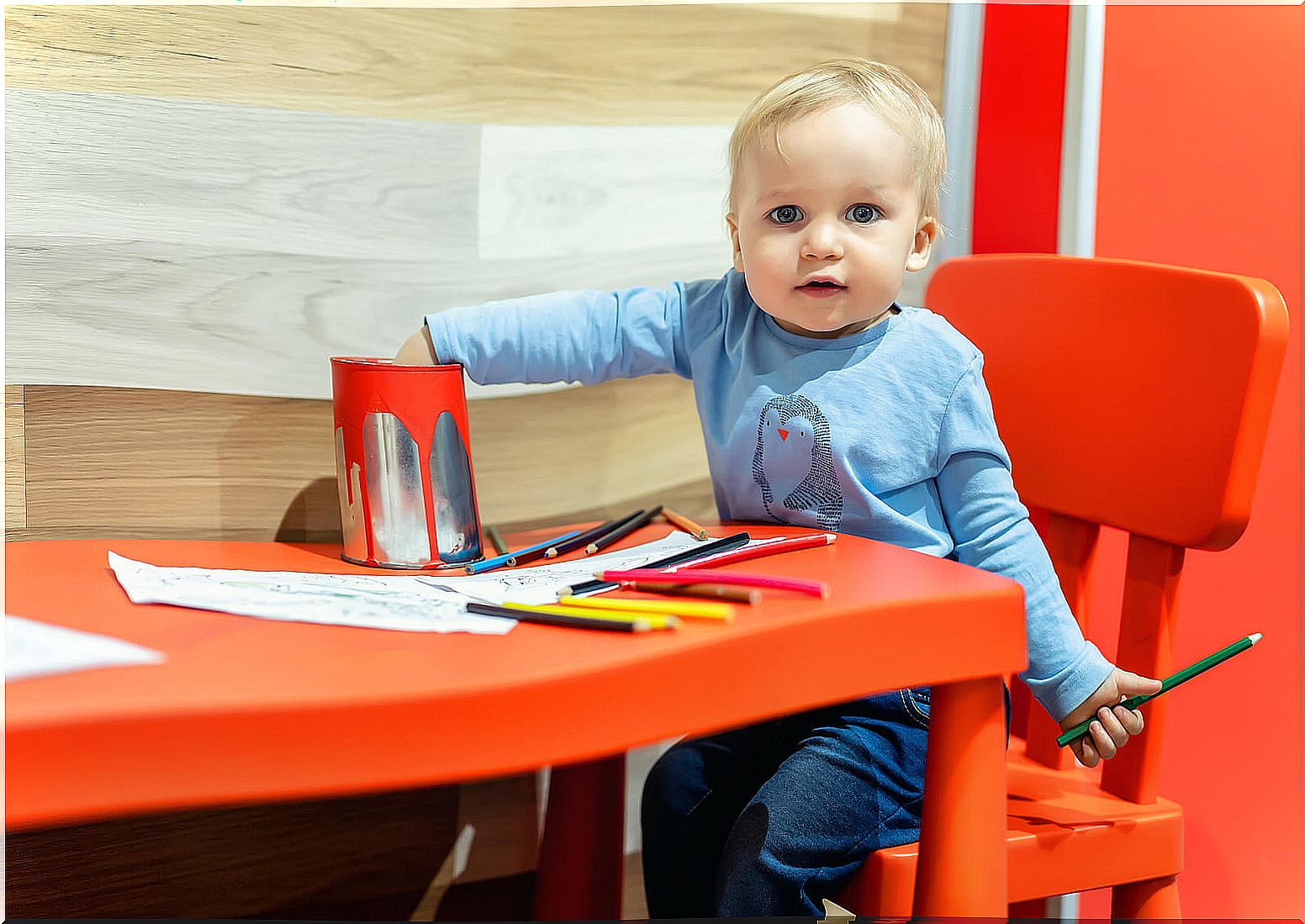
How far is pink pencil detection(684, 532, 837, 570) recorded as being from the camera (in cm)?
62

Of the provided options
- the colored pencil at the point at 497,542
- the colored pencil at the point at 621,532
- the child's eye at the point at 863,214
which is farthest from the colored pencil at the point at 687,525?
the child's eye at the point at 863,214

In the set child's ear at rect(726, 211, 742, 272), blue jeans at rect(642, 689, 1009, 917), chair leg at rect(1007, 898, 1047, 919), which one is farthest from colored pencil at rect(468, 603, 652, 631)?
chair leg at rect(1007, 898, 1047, 919)

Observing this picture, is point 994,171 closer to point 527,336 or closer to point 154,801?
point 527,336

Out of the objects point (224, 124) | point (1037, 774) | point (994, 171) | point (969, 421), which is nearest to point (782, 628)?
point (969, 421)

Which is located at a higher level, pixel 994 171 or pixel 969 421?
pixel 994 171

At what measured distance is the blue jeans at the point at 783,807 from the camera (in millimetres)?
667

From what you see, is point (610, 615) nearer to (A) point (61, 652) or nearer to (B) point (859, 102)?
(A) point (61, 652)

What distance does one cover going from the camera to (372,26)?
0.82 meters

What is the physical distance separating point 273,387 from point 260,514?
0.30 ft

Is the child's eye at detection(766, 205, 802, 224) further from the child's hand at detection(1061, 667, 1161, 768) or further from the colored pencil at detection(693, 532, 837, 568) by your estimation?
the child's hand at detection(1061, 667, 1161, 768)

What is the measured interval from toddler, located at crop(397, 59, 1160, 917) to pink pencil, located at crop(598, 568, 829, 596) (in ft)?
0.59

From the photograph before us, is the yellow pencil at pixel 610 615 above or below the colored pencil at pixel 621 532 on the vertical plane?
above

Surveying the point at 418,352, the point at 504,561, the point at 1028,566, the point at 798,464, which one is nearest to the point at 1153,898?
the point at 1028,566

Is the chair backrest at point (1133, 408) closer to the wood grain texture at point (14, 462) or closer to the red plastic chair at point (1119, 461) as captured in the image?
the red plastic chair at point (1119, 461)
